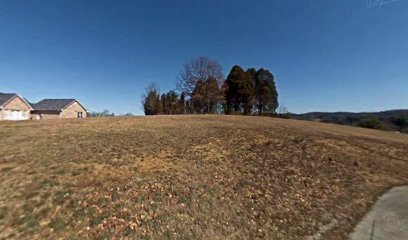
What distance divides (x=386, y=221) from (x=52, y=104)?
180 ft

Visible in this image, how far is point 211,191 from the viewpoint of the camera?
6.73 metres

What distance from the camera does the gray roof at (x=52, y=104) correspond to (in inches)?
1752

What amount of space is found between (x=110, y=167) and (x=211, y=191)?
12.6 feet

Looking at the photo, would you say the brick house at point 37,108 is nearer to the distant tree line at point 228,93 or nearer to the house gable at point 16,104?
the house gable at point 16,104

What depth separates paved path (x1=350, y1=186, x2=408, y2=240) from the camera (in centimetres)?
509

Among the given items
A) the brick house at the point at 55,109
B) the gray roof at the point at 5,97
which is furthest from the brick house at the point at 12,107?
the brick house at the point at 55,109

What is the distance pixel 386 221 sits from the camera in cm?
585

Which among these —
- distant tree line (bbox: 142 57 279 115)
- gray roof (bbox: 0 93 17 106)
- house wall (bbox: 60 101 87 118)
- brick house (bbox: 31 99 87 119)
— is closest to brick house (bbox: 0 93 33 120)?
gray roof (bbox: 0 93 17 106)

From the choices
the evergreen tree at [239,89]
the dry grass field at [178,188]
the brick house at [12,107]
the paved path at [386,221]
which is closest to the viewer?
→ the dry grass field at [178,188]

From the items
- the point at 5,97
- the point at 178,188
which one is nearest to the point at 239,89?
the point at 178,188

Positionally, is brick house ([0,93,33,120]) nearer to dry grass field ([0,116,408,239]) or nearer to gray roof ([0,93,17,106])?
gray roof ([0,93,17,106])

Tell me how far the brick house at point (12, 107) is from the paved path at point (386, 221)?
44.9 meters

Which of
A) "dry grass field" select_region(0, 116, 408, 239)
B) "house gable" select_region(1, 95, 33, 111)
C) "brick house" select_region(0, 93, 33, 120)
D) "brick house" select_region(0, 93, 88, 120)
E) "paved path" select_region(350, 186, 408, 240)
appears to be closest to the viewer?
"dry grass field" select_region(0, 116, 408, 239)

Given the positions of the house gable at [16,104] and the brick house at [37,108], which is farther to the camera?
the brick house at [37,108]
